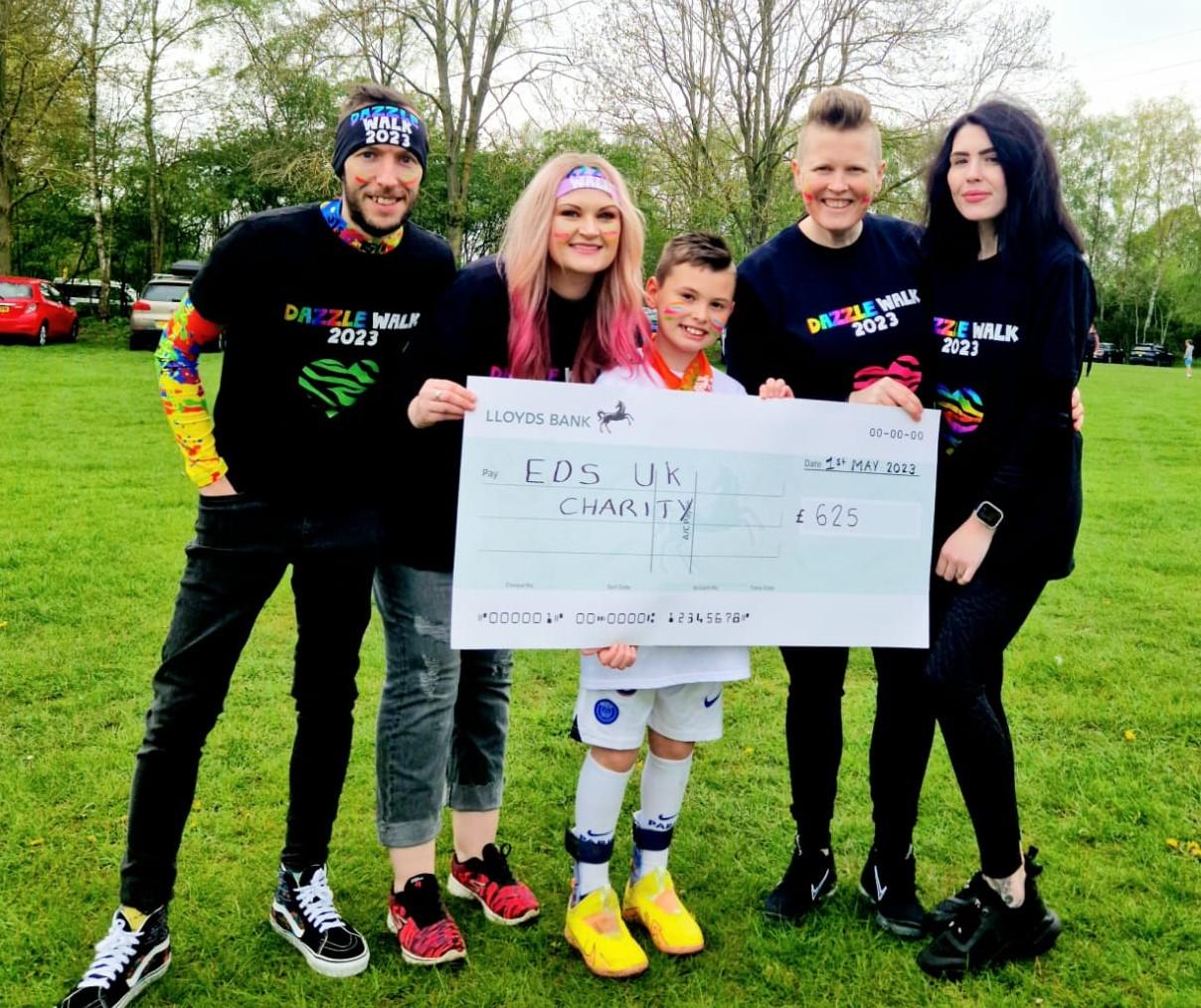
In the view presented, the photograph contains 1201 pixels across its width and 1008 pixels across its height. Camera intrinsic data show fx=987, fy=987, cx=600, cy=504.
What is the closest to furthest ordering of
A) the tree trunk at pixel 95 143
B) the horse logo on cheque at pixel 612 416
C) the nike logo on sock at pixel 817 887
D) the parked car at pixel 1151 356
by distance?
the horse logo on cheque at pixel 612 416 < the nike logo on sock at pixel 817 887 < the tree trunk at pixel 95 143 < the parked car at pixel 1151 356

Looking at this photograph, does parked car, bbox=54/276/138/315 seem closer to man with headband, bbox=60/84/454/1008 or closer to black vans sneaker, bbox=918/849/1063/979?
man with headband, bbox=60/84/454/1008

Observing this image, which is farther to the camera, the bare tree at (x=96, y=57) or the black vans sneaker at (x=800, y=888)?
the bare tree at (x=96, y=57)

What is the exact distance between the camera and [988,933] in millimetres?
2938

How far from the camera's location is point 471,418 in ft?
8.48

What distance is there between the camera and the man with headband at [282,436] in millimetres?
2605

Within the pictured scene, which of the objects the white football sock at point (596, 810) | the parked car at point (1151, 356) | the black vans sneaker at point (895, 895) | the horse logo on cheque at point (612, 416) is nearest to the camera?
the horse logo on cheque at point (612, 416)

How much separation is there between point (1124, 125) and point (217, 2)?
5294 centimetres

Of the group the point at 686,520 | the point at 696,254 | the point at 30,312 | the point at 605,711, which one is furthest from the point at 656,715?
the point at 30,312

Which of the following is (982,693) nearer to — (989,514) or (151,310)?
(989,514)

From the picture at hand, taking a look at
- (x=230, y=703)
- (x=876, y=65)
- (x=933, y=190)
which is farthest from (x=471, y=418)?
(x=876, y=65)

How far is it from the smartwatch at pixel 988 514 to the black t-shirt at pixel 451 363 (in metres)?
1.21

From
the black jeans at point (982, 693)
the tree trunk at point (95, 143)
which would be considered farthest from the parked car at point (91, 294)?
the black jeans at point (982, 693)

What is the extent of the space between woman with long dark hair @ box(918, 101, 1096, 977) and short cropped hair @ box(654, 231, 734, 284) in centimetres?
63

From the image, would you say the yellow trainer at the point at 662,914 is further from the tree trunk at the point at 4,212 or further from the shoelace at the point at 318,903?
the tree trunk at the point at 4,212
